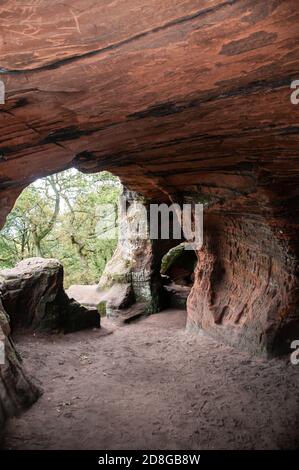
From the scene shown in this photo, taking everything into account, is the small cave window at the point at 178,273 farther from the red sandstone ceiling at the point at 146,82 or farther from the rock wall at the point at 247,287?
the red sandstone ceiling at the point at 146,82

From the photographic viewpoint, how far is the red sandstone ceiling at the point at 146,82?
3053 millimetres

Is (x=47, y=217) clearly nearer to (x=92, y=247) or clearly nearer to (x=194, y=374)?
(x=92, y=247)

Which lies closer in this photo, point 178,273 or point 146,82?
point 146,82

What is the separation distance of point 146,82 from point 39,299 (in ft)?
26.9

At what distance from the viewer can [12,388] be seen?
6.36 m

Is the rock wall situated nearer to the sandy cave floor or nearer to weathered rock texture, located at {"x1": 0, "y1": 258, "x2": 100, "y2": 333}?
the sandy cave floor

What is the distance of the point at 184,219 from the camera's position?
11.3m

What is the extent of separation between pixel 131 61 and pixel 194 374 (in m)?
6.77

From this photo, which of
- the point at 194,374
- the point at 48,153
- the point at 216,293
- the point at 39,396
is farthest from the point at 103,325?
the point at 48,153

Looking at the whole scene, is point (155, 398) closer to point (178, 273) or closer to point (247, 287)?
point (247, 287)

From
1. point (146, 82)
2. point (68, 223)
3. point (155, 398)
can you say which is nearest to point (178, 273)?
point (68, 223)

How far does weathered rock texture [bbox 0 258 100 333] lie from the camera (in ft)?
34.3

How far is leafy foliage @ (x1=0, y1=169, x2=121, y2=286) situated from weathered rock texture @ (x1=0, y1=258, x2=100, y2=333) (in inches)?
401

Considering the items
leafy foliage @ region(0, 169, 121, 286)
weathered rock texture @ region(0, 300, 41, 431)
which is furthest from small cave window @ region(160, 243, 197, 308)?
weathered rock texture @ region(0, 300, 41, 431)
